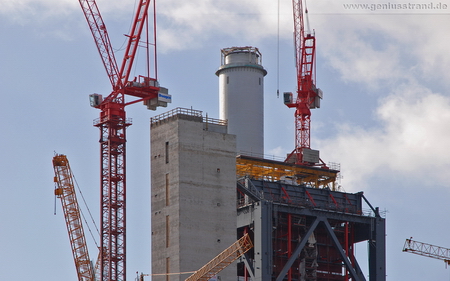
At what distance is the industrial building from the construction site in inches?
6.9

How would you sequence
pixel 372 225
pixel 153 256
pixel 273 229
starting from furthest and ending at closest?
1. pixel 372 225
2. pixel 273 229
3. pixel 153 256

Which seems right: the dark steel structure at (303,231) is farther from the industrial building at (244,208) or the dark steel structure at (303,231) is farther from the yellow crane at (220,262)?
the yellow crane at (220,262)

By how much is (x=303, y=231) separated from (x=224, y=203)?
21282mm

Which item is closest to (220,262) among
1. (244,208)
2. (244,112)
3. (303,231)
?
(244,208)

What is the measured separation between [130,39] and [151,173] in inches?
1135

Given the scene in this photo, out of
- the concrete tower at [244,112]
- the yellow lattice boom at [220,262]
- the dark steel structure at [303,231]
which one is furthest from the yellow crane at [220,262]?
the concrete tower at [244,112]

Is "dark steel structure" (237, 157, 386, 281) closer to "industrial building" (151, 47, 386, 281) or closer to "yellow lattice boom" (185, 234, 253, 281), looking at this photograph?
"industrial building" (151, 47, 386, 281)

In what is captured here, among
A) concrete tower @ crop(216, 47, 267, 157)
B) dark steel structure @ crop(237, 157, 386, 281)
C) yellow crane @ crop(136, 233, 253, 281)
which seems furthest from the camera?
concrete tower @ crop(216, 47, 267, 157)

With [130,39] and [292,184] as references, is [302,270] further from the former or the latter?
[130,39]

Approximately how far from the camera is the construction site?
165 meters

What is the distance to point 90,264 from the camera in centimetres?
19338

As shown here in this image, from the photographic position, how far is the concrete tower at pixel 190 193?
163 metres

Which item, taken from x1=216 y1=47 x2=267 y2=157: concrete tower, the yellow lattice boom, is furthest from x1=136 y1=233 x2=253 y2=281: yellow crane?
x1=216 y1=47 x2=267 y2=157: concrete tower

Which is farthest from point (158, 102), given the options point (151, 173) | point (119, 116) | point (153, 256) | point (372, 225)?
point (372, 225)
